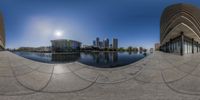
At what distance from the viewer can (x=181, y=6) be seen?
21625 mm

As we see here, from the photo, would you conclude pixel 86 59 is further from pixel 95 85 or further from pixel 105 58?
pixel 95 85

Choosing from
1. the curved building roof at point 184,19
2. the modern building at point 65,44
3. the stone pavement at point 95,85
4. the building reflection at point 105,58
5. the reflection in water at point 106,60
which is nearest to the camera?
the stone pavement at point 95,85

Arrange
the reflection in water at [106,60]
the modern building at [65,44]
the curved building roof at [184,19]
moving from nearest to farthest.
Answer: the modern building at [65,44] < the reflection in water at [106,60] < the curved building roof at [184,19]

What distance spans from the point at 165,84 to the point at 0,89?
211 inches

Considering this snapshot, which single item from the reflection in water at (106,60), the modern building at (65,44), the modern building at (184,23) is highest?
the modern building at (184,23)

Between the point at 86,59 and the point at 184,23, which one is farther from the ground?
the point at 184,23

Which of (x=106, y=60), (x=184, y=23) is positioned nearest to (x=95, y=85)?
(x=106, y=60)

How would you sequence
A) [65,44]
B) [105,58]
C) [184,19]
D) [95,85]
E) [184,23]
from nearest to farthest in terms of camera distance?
[95,85], [65,44], [105,58], [184,19], [184,23]

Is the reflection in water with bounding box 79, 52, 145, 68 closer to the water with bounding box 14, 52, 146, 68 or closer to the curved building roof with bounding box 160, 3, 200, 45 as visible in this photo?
the water with bounding box 14, 52, 146, 68

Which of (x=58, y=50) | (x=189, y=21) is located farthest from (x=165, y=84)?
(x=189, y=21)

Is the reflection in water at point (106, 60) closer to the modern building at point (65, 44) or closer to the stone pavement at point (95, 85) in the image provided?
the modern building at point (65, 44)

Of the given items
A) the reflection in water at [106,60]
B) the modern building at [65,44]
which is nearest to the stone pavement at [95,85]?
the modern building at [65,44]

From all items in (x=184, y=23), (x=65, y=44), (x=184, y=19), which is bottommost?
(x=65, y=44)

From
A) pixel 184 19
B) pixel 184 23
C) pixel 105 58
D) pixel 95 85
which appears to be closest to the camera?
pixel 95 85
